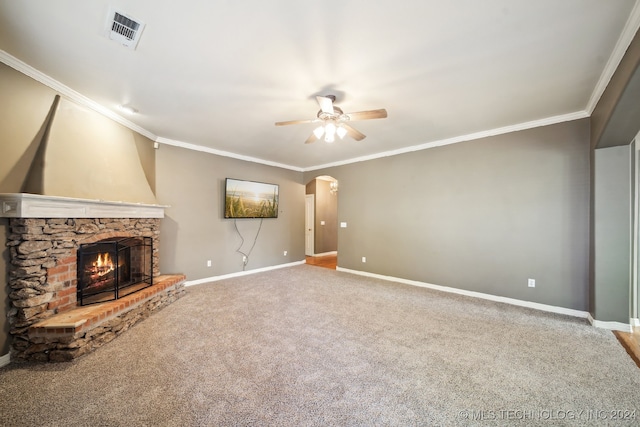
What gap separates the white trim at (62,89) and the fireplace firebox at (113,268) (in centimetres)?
164

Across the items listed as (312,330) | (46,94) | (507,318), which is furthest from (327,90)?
(507,318)

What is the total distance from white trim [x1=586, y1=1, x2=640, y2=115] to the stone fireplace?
476 cm

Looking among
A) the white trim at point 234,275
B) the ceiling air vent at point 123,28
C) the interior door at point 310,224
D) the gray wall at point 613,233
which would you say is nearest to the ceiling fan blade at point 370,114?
the ceiling air vent at point 123,28

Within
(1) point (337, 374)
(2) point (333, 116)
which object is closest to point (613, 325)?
(1) point (337, 374)

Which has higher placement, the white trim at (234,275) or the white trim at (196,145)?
the white trim at (196,145)

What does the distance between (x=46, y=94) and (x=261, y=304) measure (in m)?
3.37

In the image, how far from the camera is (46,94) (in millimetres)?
2461

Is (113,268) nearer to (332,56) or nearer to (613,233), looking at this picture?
(332,56)

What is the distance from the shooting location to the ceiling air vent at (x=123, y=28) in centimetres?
169

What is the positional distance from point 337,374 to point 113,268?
123 inches

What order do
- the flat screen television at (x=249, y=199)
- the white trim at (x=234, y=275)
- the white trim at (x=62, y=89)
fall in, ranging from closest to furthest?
the white trim at (x=62, y=89) < the white trim at (x=234, y=275) < the flat screen television at (x=249, y=199)

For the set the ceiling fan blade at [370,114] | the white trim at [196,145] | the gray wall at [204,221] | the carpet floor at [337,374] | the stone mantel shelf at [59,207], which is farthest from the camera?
the gray wall at [204,221]

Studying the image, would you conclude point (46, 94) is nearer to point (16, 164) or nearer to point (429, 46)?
point (16, 164)

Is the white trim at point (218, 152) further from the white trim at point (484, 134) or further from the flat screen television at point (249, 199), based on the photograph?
the white trim at point (484, 134)
